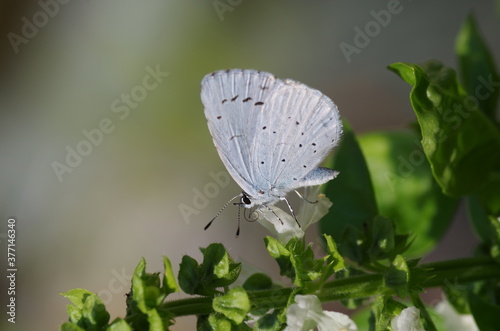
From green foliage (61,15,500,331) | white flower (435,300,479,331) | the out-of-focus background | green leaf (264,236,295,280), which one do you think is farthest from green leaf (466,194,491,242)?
the out-of-focus background

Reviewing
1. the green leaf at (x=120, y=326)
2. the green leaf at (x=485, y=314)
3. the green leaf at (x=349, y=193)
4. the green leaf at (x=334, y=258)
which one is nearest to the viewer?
the green leaf at (x=120, y=326)

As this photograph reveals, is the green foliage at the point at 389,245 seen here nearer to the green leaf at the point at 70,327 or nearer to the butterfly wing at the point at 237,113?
the green leaf at the point at 70,327

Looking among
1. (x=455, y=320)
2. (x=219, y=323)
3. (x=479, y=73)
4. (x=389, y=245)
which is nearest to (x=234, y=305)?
(x=219, y=323)

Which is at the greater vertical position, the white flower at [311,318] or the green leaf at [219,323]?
the green leaf at [219,323]

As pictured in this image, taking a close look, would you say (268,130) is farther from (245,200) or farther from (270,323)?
(270,323)

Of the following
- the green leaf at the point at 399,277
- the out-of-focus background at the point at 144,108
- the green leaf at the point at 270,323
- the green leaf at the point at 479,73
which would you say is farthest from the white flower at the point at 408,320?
the out-of-focus background at the point at 144,108

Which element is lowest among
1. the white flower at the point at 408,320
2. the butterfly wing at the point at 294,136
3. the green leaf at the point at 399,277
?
the white flower at the point at 408,320

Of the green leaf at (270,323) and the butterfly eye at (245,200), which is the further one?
the butterfly eye at (245,200)
